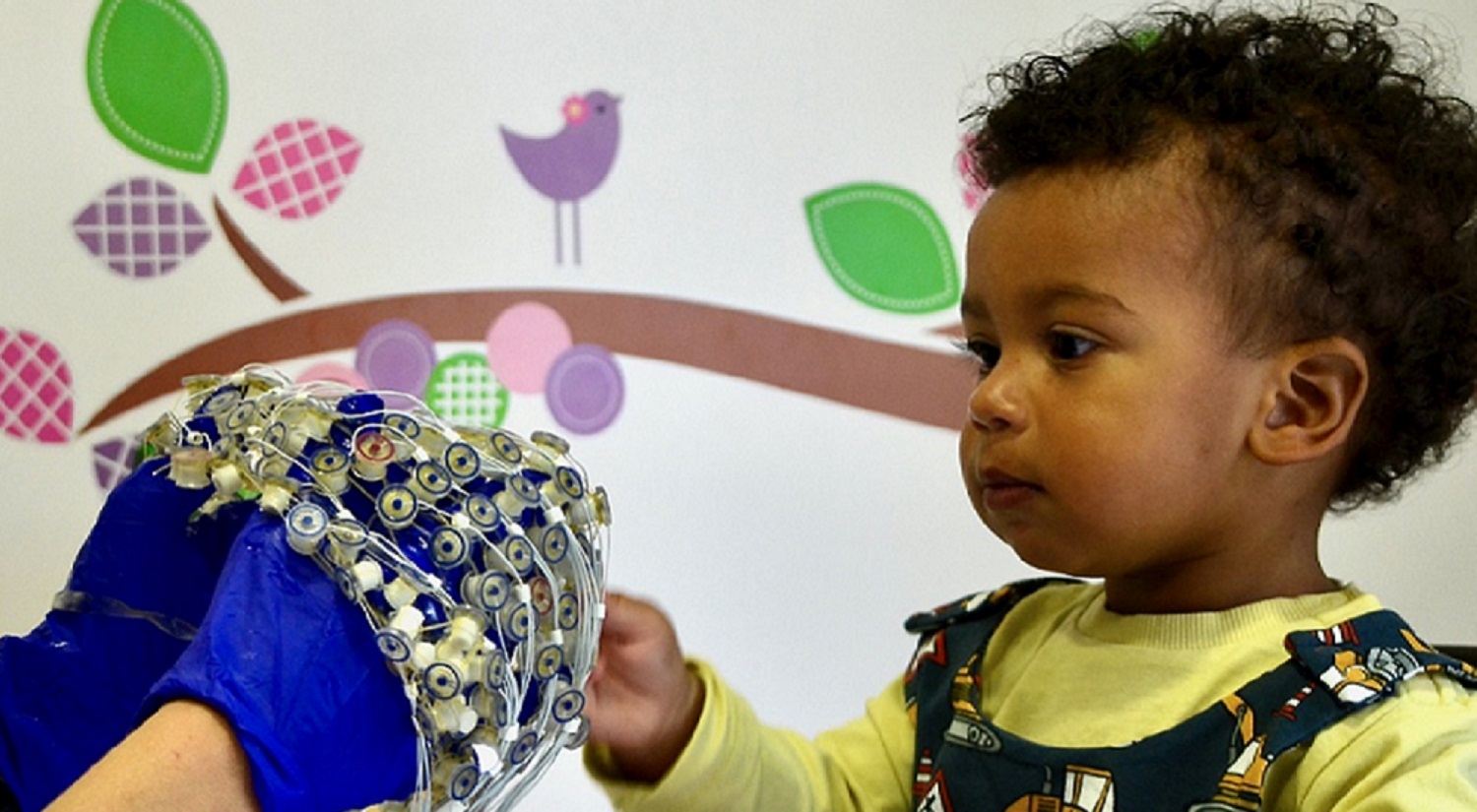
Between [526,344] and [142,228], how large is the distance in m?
0.29

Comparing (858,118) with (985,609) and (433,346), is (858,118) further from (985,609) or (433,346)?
(985,609)

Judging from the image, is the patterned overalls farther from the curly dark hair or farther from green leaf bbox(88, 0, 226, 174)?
green leaf bbox(88, 0, 226, 174)

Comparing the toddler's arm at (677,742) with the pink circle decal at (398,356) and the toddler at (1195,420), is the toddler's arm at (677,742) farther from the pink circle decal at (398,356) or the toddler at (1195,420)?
the pink circle decal at (398,356)

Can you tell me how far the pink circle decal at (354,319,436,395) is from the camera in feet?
3.59

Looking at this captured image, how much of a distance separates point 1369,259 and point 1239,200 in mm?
66

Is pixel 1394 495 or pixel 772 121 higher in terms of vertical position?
pixel 772 121

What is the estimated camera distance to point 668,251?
3.67ft

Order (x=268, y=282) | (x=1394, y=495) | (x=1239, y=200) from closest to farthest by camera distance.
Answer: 1. (x=1239, y=200)
2. (x=1394, y=495)
3. (x=268, y=282)

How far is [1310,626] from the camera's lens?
0.65 m

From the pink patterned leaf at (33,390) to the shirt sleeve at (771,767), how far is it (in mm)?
570

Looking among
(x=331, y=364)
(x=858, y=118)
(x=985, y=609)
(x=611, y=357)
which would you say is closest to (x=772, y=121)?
(x=858, y=118)

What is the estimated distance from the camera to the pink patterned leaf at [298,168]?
42.4 inches

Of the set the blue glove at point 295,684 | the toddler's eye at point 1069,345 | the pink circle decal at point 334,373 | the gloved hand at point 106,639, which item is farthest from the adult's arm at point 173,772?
the pink circle decal at point 334,373

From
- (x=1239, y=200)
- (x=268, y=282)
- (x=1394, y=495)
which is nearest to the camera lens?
(x=1239, y=200)
